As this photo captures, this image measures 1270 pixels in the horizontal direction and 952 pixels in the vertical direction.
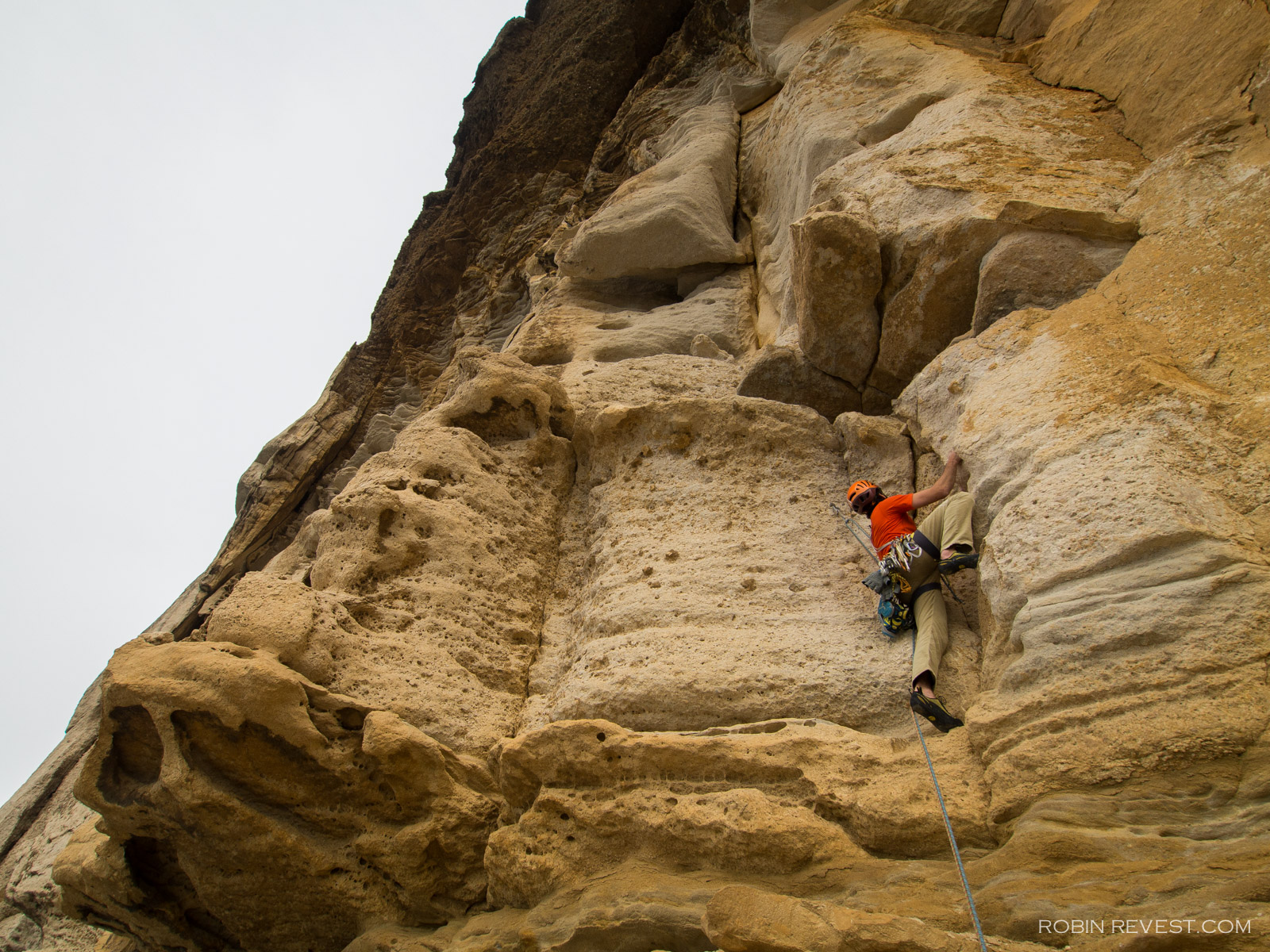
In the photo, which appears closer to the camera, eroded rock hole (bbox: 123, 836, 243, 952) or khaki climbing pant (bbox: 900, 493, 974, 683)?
khaki climbing pant (bbox: 900, 493, 974, 683)

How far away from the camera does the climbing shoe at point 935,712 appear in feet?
9.58

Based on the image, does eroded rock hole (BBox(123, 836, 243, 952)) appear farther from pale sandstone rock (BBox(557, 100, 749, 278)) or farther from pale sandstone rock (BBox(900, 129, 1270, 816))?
pale sandstone rock (BBox(557, 100, 749, 278))

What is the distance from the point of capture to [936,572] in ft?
11.1

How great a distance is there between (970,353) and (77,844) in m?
4.68

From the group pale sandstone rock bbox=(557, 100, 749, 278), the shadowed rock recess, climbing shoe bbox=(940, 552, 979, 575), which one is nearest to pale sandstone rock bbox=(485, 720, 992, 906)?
the shadowed rock recess

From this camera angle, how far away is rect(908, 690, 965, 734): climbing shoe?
9.58 ft

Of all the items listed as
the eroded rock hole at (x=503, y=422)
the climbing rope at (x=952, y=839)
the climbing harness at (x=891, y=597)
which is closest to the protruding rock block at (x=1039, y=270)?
the climbing harness at (x=891, y=597)

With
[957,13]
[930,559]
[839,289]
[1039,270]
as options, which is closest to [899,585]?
[930,559]

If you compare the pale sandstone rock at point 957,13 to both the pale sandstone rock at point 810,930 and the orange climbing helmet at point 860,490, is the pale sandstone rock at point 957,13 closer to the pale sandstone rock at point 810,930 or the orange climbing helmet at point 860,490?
the orange climbing helmet at point 860,490

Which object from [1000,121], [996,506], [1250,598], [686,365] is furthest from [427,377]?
[1250,598]

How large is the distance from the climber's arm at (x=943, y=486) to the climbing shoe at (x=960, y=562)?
1.13ft

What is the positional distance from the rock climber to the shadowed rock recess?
0.10 metres

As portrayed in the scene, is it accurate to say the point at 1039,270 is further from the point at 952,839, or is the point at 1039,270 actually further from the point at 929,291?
the point at 952,839

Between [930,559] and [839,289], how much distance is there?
74.3 inches
